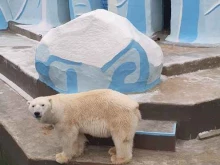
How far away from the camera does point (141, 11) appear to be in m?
6.07

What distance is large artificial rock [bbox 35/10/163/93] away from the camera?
403 cm

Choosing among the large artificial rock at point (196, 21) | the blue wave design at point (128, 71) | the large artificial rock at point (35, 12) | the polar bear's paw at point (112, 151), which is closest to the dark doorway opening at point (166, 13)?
the large artificial rock at point (196, 21)

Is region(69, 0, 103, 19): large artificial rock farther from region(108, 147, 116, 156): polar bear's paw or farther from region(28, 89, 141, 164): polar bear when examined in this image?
region(108, 147, 116, 156): polar bear's paw

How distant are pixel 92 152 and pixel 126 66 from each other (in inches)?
34.8

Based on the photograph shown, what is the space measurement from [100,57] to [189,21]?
2.16m

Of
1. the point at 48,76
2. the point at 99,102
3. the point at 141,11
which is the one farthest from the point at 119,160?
the point at 141,11

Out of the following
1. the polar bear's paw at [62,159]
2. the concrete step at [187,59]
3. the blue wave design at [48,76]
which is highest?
the blue wave design at [48,76]

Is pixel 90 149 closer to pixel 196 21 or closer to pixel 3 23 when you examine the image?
pixel 196 21

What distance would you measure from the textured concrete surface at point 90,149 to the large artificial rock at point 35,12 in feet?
10.3

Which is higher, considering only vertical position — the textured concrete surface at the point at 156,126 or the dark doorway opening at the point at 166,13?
the dark doorway opening at the point at 166,13

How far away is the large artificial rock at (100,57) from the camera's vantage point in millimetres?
4029

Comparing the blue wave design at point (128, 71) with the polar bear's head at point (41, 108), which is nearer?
the polar bear's head at point (41, 108)

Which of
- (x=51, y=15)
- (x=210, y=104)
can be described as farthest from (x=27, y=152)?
(x=51, y=15)

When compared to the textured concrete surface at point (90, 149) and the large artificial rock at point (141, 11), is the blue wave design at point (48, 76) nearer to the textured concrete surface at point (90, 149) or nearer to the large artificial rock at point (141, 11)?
the textured concrete surface at point (90, 149)
